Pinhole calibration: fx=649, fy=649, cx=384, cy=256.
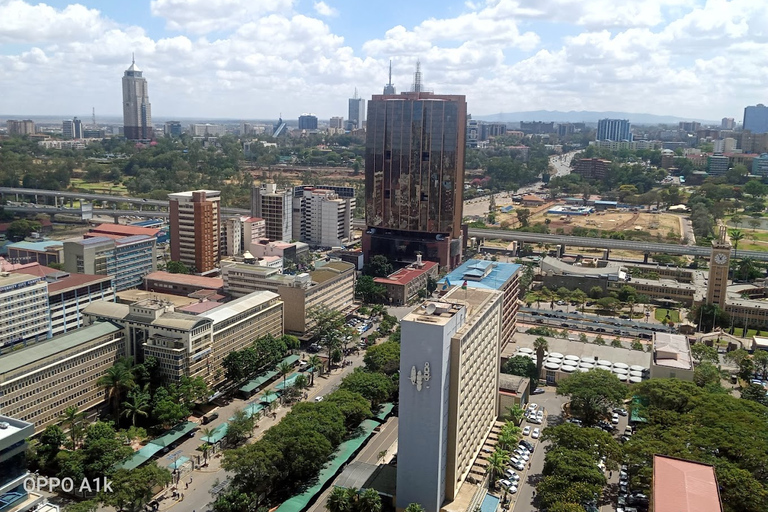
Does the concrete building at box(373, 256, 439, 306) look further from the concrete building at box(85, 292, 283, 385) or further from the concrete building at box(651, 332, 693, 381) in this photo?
the concrete building at box(651, 332, 693, 381)

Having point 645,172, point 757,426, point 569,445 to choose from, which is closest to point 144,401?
point 569,445

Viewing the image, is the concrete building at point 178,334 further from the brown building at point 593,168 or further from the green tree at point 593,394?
the brown building at point 593,168

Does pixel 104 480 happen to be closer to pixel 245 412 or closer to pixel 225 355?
pixel 245 412

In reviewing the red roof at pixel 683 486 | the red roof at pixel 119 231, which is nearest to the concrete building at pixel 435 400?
the red roof at pixel 683 486

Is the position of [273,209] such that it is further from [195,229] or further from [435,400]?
[435,400]

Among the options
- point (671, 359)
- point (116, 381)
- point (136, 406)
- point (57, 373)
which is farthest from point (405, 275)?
point (57, 373)

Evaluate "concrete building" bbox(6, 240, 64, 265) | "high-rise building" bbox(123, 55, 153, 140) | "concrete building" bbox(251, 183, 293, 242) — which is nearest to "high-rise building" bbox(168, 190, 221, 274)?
"concrete building" bbox(251, 183, 293, 242)
